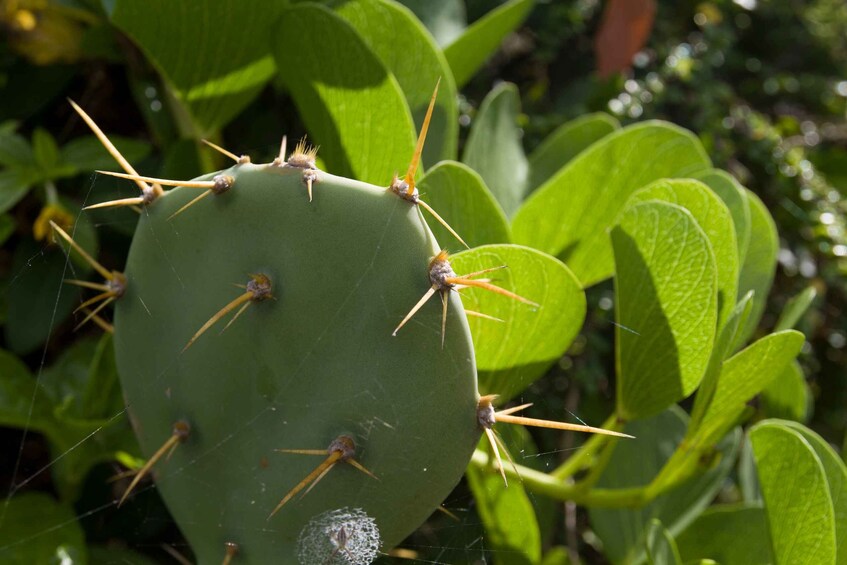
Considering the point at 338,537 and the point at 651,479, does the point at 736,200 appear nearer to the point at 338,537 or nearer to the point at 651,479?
→ the point at 651,479

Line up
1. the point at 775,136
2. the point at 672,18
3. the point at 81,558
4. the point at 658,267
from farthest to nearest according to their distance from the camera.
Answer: the point at 672,18
the point at 775,136
the point at 81,558
the point at 658,267

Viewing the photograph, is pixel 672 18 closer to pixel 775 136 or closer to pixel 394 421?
pixel 775 136

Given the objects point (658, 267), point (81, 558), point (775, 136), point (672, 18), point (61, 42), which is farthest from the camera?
point (672, 18)

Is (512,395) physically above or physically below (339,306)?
below

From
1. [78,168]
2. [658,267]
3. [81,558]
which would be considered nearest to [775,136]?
[658,267]

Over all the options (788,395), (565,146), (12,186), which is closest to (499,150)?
(565,146)

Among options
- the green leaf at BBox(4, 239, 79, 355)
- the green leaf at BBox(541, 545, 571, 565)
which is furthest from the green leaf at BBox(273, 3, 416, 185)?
the green leaf at BBox(541, 545, 571, 565)
